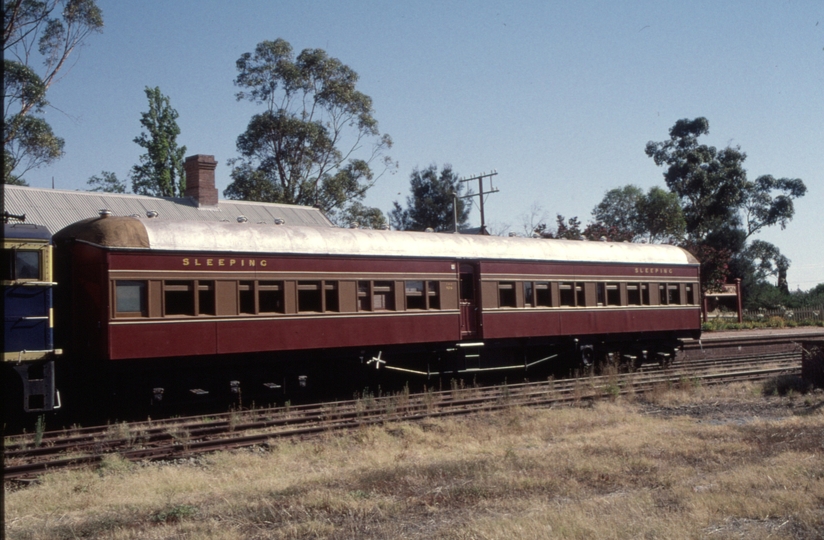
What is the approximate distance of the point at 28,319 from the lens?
12.7 metres

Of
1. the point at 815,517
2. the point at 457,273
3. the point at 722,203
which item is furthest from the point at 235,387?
the point at 722,203

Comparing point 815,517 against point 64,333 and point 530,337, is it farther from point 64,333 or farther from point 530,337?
point 530,337

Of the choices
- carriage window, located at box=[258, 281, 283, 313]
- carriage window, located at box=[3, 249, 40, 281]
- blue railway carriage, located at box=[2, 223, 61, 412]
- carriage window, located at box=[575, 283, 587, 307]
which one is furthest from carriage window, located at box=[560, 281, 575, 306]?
carriage window, located at box=[3, 249, 40, 281]

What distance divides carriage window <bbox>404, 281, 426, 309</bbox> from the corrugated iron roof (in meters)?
5.80

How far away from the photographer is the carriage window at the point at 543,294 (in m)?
20.3

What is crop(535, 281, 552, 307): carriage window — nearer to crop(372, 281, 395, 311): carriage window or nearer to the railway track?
the railway track

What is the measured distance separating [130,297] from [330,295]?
4.06 meters

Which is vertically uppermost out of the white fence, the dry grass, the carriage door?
the carriage door

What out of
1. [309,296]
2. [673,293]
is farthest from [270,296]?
[673,293]

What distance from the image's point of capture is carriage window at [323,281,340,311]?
644 inches

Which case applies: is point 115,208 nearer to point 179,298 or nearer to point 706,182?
point 179,298

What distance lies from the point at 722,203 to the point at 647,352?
132 feet

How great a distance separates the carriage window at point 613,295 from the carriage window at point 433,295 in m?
5.91

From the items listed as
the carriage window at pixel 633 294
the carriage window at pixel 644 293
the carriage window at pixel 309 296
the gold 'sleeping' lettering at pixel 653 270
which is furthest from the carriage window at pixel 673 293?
the carriage window at pixel 309 296
